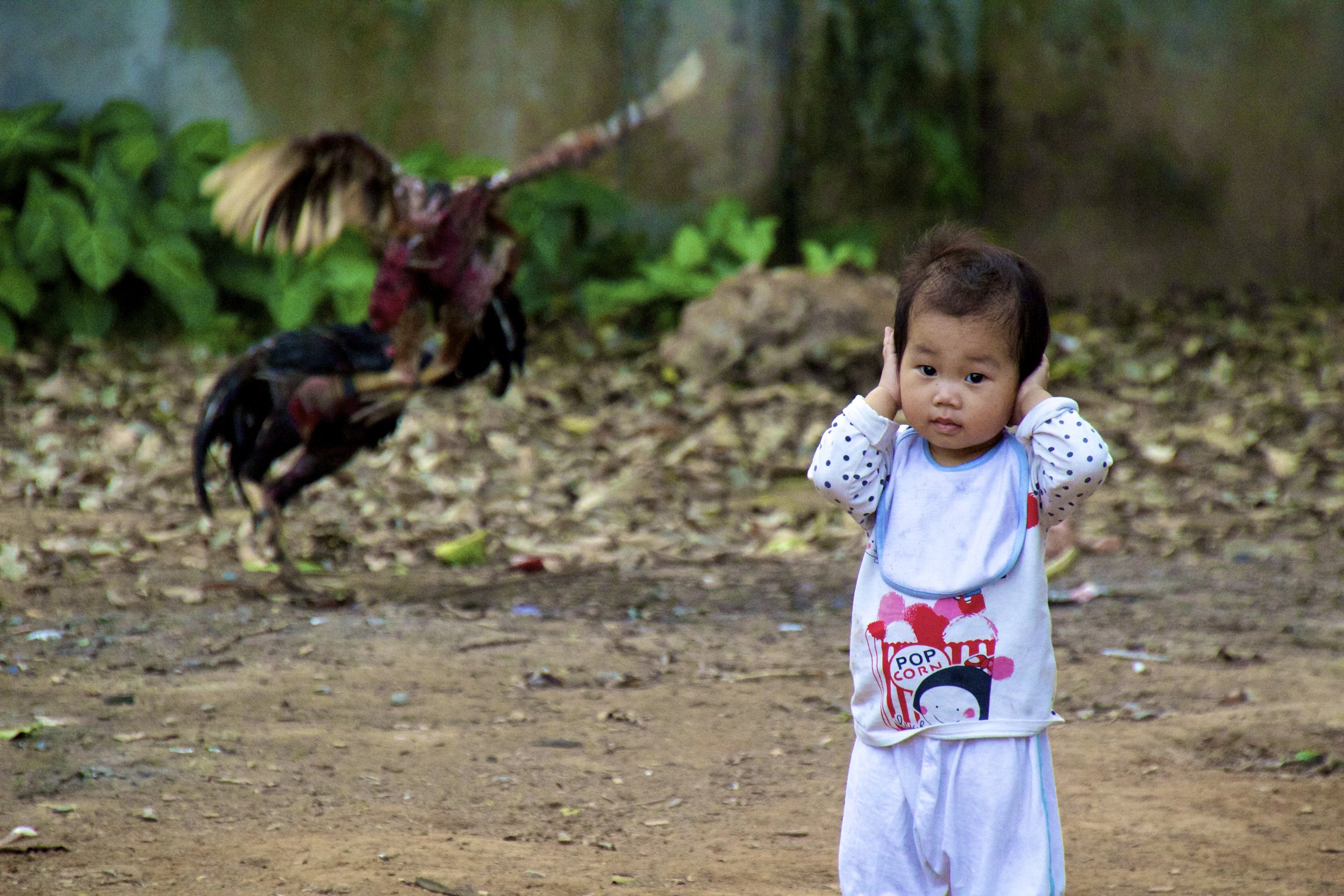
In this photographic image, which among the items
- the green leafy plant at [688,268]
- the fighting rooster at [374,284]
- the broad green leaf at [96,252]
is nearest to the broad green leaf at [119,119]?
the broad green leaf at [96,252]

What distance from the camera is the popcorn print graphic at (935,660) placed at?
2105mm

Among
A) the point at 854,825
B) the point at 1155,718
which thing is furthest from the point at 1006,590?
the point at 1155,718

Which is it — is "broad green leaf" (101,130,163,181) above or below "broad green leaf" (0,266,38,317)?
above

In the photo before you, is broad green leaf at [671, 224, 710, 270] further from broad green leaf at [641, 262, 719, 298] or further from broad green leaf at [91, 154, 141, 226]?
broad green leaf at [91, 154, 141, 226]

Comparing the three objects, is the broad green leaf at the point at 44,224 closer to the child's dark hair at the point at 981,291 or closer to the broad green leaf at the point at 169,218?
the broad green leaf at the point at 169,218

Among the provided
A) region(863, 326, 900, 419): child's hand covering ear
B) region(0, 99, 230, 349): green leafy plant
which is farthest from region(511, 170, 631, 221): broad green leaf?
region(863, 326, 900, 419): child's hand covering ear

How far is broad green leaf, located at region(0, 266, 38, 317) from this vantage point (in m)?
7.54

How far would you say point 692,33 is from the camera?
8.61 meters

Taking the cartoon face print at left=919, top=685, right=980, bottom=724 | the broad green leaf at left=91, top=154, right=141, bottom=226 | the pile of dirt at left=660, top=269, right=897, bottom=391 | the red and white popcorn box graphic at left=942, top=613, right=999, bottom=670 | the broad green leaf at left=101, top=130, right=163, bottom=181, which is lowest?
the pile of dirt at left=660, top=269, right=897, bottom=391

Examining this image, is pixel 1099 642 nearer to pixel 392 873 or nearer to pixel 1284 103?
pixel 392 873

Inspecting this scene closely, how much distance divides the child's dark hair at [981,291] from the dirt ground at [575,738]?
1.27m

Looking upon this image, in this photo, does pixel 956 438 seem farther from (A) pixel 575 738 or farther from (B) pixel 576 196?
(B) pixel 576 196

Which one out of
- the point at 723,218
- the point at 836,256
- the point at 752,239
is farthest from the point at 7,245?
the point at 836,256

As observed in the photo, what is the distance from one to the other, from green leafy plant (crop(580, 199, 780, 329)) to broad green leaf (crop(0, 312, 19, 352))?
3326 mm
